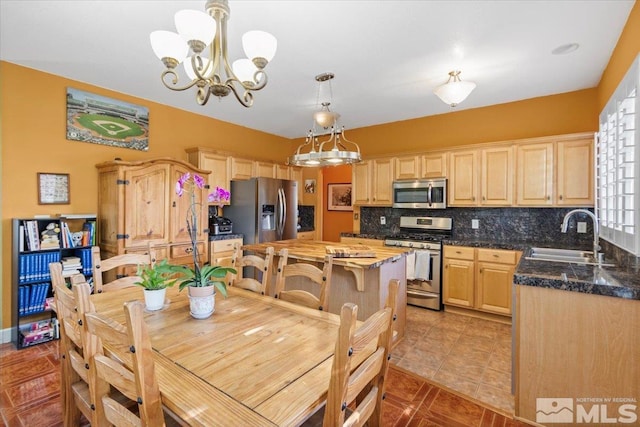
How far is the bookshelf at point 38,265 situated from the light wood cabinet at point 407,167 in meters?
3.97

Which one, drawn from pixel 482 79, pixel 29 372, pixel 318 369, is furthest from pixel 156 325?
pixel 482 79

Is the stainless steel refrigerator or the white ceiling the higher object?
the white ceiling

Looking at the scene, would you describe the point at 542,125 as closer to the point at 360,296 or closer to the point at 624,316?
the point at 624,316

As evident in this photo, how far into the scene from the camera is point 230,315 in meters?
1.61

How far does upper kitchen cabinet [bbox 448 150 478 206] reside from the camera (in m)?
3.93

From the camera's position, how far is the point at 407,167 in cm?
445

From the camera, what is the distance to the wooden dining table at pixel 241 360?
0.87 m

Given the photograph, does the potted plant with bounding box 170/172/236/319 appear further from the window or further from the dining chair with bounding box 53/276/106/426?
the window

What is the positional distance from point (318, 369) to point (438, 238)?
10.9ft

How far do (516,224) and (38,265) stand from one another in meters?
5.35

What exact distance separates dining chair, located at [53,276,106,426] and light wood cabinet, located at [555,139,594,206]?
14.2 feet

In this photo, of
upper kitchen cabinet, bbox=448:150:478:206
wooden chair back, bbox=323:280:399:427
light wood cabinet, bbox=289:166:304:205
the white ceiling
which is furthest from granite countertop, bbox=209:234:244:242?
wooden chair back, bbox=323:280:399:427

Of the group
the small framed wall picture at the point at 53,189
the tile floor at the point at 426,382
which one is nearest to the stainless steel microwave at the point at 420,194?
the tile floor at the point at 426,382

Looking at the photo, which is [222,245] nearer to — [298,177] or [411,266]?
[298,177]
